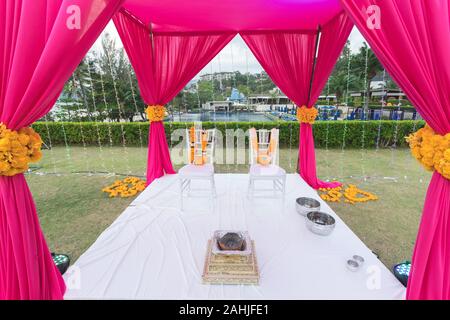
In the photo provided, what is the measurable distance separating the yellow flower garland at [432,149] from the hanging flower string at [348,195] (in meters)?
1.99

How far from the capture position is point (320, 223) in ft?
6.75

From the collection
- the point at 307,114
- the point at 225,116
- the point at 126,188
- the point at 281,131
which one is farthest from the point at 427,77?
Result: the point at 281,131

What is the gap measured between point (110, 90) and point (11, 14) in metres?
6.73

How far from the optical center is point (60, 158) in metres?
5.20

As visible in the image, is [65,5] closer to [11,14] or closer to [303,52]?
[11,14]

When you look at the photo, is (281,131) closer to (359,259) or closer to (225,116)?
(225,116)

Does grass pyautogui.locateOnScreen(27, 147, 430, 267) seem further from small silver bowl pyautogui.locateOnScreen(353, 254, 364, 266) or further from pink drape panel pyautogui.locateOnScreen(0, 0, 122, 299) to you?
pink drape panel pyautogui.locateOnScreen(0, 0, 122, 299)

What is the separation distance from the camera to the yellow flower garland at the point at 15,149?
1.01m

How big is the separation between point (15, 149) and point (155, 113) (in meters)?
2.31

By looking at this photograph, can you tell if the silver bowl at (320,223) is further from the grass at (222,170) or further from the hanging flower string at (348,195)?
the hanging flower string at (348,195)

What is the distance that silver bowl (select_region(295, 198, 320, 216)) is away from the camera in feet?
7.87

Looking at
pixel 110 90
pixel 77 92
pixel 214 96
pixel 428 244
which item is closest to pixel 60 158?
pixel 77 92

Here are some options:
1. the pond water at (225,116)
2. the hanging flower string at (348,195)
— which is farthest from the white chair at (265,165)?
the pond water at (225,116)

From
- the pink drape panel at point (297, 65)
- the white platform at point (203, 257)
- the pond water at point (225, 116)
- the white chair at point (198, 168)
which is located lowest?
the white platform at point (203, 257)
